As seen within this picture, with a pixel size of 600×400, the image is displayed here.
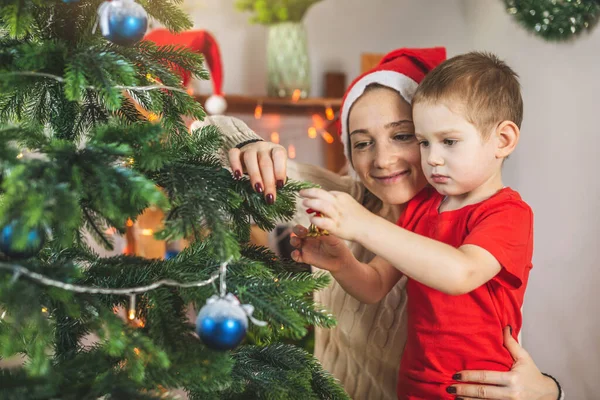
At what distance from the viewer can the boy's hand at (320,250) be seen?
3.32 ft

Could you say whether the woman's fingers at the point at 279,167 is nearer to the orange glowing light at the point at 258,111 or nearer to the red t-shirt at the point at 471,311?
the red t-shirt at the point at 471,311

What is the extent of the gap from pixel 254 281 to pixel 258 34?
8.20ft

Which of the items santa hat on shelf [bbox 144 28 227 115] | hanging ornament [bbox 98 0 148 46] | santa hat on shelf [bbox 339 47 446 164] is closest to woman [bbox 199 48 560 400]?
santa hat on shelf [bbox 339 47 446 164]

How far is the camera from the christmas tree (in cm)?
60

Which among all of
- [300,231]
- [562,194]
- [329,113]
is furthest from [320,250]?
[329,113]

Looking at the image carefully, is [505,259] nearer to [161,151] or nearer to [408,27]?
[161,151]

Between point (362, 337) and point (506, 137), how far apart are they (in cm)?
57

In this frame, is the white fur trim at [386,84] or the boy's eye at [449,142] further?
the white fur trim at [386,84]

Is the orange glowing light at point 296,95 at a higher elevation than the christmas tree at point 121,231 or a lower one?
lower

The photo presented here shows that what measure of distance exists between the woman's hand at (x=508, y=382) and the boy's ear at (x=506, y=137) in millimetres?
326

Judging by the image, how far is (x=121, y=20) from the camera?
2.28 feet

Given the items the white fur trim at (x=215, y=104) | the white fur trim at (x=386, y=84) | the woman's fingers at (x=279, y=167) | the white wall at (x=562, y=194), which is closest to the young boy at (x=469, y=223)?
the white fur trim at (x=386, y=84)

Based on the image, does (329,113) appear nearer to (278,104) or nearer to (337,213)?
(278,104)

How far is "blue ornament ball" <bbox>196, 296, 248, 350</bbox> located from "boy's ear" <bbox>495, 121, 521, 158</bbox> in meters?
0.61
